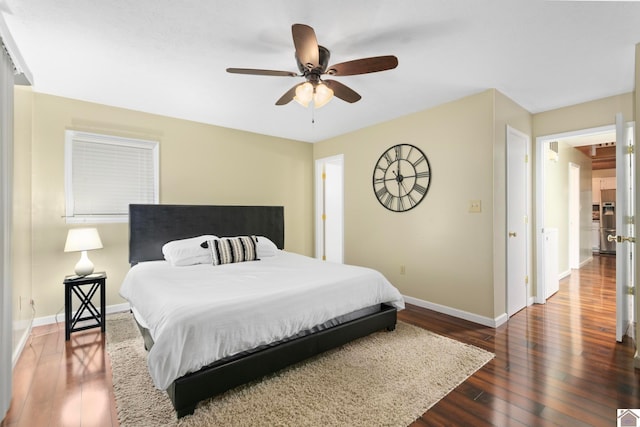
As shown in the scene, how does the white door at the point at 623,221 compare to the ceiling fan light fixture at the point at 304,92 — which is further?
the white door at the point at 623,221

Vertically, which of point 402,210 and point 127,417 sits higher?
point 402,210

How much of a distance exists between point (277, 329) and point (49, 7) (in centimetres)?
253

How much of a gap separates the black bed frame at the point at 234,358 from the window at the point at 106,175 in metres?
0.27

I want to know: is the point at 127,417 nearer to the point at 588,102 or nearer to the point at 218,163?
the point at 218,163

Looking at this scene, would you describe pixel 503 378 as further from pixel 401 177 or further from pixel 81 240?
pixel 81 240

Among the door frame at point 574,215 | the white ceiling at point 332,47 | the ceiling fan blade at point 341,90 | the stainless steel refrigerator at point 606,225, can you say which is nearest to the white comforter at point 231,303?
the ceiling fan blade at point 341,90

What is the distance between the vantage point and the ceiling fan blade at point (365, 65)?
195 centimetres

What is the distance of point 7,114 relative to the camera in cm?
195

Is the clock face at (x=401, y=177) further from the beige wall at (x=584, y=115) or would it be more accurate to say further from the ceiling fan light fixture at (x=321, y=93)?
the ceiling fan light fixture at (x=321, y=93)

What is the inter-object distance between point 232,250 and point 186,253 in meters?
0.50

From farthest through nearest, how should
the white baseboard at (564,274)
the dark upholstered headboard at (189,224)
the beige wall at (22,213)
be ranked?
the white baseboard at (564,274), the dark upholstered headboard at (189,224), the beige wall at (22,213)

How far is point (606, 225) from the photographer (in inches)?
303

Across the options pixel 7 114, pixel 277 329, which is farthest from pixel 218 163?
pixel 277 329

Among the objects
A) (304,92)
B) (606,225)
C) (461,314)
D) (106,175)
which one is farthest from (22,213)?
(606,225)
